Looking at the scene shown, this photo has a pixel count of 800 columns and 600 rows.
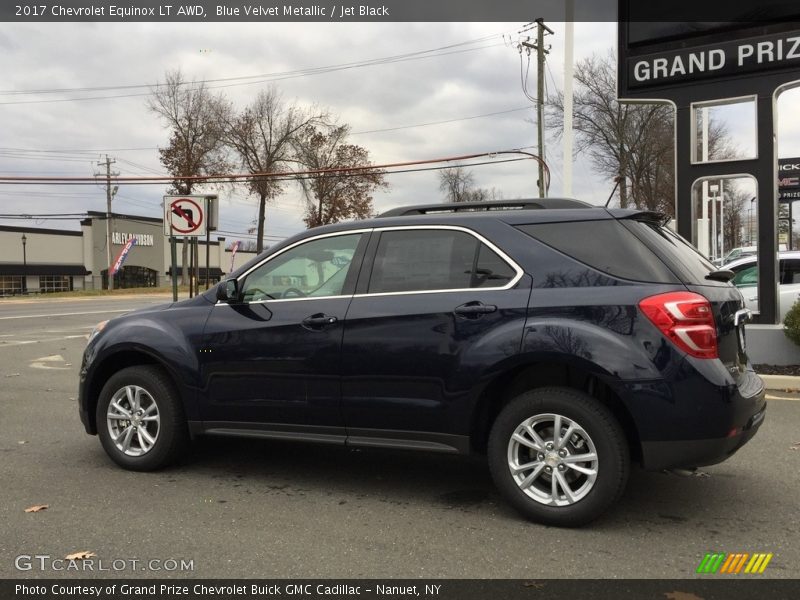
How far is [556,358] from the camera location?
12.6 ft

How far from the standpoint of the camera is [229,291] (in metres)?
4.77

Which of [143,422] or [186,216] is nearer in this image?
[143,422]

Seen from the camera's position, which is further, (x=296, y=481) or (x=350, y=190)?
(x=350, y=190)

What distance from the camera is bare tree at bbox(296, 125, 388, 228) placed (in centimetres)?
5191

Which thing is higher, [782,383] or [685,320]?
[685,320]

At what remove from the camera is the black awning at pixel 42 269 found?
5900 centimetres

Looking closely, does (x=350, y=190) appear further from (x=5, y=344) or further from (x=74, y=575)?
(x=74, y=575)

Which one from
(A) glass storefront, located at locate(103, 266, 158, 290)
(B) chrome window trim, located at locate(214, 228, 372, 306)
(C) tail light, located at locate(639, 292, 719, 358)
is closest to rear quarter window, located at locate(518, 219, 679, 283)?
(C) tail light, located at locate(639, 292, 719, 358)

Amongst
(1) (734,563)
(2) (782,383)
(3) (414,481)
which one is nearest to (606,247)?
(1) (734,563)

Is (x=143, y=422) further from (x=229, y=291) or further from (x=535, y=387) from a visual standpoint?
(x=535, y=387)

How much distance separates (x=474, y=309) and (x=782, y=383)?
6117 millimetres

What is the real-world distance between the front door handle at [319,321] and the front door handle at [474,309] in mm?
833

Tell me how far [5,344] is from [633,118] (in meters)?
35.7
